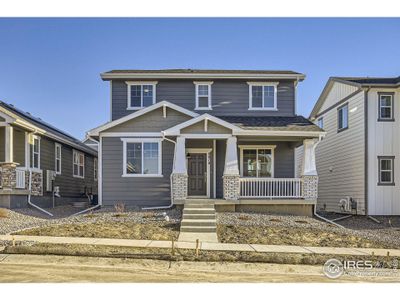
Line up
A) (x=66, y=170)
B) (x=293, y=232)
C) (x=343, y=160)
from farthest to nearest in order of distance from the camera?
1. (x=66, y=170)
2. (x=343, y=160)
3. (x=293, y=232)

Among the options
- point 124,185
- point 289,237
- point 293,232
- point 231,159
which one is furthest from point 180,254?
point 124,185

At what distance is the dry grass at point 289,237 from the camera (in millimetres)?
10039

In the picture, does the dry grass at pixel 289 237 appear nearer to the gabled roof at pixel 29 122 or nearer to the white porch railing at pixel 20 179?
the white porch railing at pixel 20 179

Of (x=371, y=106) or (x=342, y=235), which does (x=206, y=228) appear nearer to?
(x=342, y=235)

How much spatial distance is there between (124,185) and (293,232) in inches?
275

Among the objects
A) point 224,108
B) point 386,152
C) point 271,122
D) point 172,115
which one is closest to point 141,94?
point 172,115

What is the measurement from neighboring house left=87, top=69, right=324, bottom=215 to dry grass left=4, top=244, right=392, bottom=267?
17.7ft

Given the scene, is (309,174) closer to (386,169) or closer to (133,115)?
(386,169)

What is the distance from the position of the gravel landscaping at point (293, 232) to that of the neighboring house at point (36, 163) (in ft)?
25.1

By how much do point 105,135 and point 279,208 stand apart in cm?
698

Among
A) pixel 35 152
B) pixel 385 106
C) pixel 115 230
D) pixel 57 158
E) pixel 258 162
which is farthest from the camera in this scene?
pixel 57 158

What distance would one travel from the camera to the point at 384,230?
1276cm

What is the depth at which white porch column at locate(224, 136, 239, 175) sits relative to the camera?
46.6ft

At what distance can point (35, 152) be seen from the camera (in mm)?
16781
